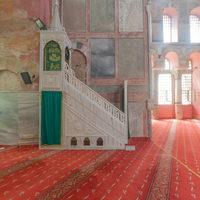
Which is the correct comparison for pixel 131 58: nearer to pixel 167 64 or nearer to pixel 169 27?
pixel 167 64

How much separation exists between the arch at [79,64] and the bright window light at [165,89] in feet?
37.5

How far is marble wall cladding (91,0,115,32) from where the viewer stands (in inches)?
449

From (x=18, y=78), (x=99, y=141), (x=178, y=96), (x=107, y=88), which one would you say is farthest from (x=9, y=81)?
(x=178, y=96)

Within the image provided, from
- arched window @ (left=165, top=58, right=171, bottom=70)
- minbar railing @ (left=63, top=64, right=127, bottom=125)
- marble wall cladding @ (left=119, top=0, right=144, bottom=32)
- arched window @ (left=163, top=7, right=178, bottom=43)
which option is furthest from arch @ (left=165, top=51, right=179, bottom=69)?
minbar railing @ (left=63, top=64, right=127, bottom=125)

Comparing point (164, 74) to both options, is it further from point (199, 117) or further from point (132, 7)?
point (132, 7)

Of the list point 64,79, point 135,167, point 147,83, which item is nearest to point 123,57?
point 147,83

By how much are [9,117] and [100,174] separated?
194 inches

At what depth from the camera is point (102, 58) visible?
448 inches

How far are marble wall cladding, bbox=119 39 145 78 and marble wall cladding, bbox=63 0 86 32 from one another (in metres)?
1.80

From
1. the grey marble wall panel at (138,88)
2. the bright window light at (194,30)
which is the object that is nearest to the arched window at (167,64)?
the bright window light at (194,30)

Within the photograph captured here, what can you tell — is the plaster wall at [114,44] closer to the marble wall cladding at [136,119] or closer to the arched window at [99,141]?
the marble wall cladding at [136,119]

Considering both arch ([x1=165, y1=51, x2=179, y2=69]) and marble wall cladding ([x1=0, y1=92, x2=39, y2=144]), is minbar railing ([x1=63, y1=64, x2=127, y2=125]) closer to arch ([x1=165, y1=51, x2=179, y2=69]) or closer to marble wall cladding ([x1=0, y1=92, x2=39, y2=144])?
marble wall cladding ([x1=0, y1=92, x2=39, y2=144])

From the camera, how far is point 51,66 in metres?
8.38

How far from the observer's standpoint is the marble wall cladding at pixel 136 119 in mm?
11016
